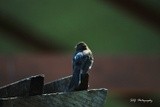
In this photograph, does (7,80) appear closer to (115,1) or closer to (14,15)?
(14,15)

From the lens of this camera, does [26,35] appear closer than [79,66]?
No

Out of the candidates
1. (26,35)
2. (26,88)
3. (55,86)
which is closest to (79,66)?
(55,86)

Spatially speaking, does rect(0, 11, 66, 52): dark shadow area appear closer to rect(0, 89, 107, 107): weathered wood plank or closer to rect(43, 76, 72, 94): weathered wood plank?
rect(43, 76, 72, 94): weathered wood plank

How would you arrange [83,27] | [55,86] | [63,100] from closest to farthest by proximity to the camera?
[63,100] → [55,86] → [83,27]

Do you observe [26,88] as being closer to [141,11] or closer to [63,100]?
[63,100]

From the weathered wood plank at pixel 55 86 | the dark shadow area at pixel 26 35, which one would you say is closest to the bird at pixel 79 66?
the weathered wood plank at pixel 55 86

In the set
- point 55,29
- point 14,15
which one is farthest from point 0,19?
point 55,29
